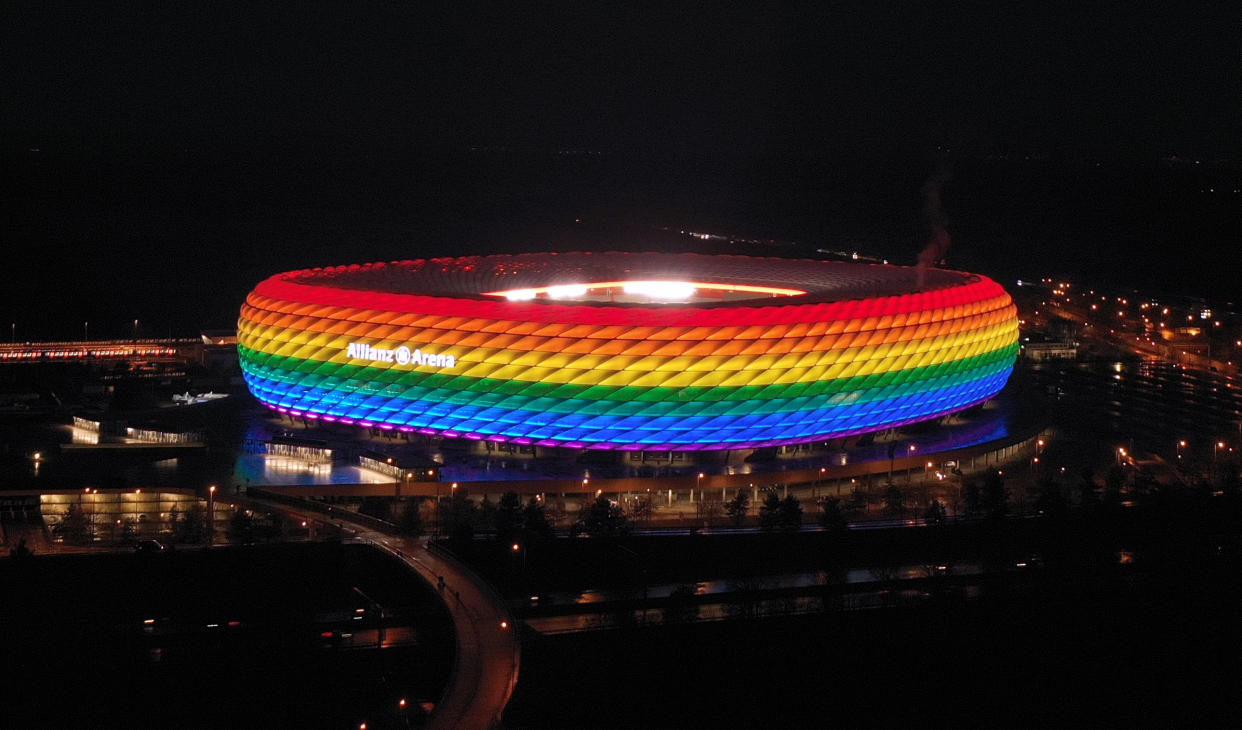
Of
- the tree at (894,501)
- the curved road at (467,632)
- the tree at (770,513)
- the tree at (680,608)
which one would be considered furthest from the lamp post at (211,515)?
the tree at (894,501)

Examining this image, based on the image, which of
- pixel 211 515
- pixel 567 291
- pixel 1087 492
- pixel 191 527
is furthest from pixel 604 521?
pixel 567 291

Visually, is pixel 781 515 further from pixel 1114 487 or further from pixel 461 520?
pixel 1114 487

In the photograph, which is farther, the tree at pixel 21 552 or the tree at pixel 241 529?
the tree at pixel 241 529

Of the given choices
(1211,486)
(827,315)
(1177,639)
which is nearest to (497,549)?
(827,315)

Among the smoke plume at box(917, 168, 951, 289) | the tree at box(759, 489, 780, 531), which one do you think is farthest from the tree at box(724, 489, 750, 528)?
the smoke plume at box(917, 168, 951, 289)

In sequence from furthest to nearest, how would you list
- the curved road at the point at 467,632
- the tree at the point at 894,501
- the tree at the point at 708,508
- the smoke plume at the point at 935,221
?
the smoke plume at the point at 935,221 → the tree at the point at 894,501 → the tree at the point at 708,508 → the curved road at the point at 467,632

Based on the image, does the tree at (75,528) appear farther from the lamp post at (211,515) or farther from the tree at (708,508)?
the tree at (708,508)
